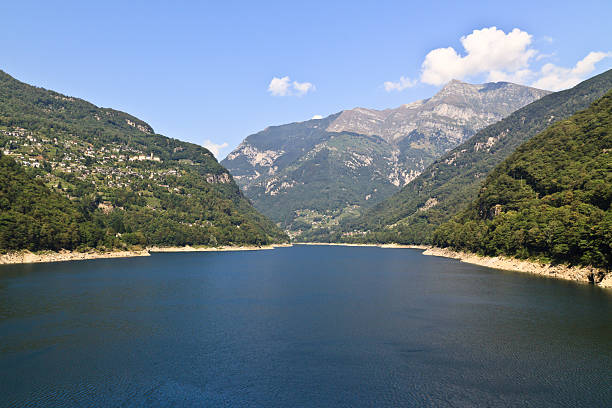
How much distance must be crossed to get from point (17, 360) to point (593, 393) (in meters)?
58.1

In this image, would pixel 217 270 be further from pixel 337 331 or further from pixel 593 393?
pixel 593 393

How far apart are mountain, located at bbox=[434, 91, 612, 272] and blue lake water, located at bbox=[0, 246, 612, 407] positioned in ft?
39.7

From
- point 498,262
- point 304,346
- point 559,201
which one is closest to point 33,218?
point 304,346

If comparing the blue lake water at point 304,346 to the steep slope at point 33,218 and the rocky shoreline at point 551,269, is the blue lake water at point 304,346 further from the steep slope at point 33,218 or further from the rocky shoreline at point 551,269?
the steep slope at point 33,218

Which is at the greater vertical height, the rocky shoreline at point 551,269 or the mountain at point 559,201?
the mountain at point 559,201

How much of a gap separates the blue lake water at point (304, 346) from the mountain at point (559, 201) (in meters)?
12.1

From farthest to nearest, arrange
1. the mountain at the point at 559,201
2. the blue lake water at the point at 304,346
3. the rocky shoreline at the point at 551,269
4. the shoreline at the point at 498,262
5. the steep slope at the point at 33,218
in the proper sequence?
the steep slope at the point at 33,218
the mountain at the point at 559,201
the shoreline at the point at 498,262
the rocky shoreline at the point at 551,269
the blue lake water at the point at 304,346

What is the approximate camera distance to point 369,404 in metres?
34.8

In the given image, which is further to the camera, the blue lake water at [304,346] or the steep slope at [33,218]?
the steep slope at [33,218]

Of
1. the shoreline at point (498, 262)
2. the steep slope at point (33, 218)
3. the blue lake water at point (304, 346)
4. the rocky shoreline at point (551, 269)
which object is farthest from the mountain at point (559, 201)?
the steep slope at point (33, 218)

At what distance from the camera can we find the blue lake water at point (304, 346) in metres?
36.5

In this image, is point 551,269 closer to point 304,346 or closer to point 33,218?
point 304,346

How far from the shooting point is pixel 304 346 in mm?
52188

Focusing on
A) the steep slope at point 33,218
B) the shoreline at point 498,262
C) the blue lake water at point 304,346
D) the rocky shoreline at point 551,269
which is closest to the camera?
the blue lake water at point 304,346
